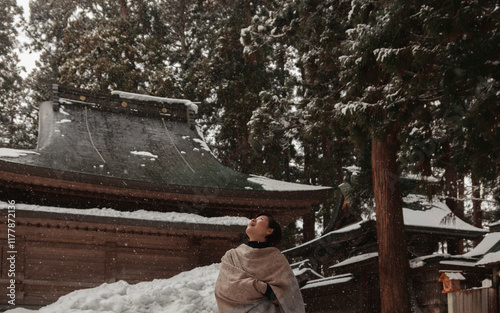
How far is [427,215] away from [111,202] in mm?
7737

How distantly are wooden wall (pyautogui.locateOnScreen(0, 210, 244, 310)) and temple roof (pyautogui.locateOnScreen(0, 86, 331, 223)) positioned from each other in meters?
0.80

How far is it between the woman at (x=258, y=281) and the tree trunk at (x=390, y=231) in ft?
20.9

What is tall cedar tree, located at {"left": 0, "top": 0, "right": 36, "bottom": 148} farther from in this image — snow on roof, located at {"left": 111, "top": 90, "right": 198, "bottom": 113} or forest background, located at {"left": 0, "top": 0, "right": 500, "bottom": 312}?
snow on roof, located at {"left": 111, "top": 90, "right": 198, "bottom": 113}

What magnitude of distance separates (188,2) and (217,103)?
6963mm

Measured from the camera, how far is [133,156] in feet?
43.6

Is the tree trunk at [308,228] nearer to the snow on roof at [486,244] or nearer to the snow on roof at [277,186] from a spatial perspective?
the snow on roof at [277,186]

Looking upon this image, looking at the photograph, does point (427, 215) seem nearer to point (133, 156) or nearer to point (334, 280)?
point (334, 280)

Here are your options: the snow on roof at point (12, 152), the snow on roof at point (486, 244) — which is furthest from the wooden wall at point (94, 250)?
the snow on roof at point (486, 244)

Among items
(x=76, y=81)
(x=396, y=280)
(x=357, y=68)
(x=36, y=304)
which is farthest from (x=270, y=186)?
(x=76, y=81)

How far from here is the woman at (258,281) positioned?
4.05m

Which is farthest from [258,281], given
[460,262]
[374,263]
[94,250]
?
[374,263]

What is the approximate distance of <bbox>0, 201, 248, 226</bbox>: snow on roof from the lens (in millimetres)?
10507

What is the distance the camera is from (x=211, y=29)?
1101 inches

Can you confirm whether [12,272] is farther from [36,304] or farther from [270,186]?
[270,186]
